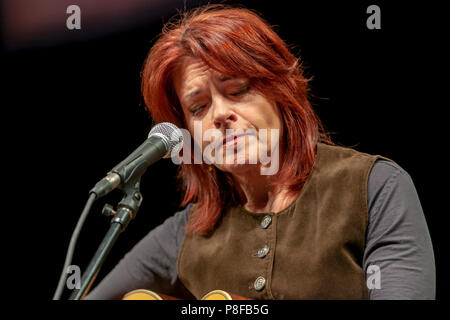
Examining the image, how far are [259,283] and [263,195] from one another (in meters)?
0.32

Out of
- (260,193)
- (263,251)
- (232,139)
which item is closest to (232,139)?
(232,139)

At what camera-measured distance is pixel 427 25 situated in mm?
1691

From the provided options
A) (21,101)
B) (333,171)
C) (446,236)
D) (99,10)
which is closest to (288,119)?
(333,171)

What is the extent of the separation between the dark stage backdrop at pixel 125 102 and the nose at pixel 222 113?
445mm

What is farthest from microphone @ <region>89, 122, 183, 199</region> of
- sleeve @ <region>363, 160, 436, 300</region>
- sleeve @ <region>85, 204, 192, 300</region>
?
sleeve @ <region>85, 204, 192, 300</region>

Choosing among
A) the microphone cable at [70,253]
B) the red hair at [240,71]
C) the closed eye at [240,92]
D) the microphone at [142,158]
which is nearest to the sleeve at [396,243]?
the red hair at [240,71]

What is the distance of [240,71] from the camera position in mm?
1593

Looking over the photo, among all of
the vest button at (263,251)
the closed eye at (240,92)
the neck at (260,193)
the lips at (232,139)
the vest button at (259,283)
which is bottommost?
the vest button at (259,283)

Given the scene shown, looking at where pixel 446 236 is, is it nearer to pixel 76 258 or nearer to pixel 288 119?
pixel 288 119

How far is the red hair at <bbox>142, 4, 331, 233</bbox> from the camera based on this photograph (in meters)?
1.61

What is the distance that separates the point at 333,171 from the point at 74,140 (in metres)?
1.23

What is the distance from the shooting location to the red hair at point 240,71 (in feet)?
5.27

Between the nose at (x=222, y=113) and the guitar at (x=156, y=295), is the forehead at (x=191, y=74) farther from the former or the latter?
the guitar at (x=156, y=295)

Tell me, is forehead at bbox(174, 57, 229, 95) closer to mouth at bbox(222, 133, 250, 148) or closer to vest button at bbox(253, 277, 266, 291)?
mouth at bbox(222, 133, 250, 148)
